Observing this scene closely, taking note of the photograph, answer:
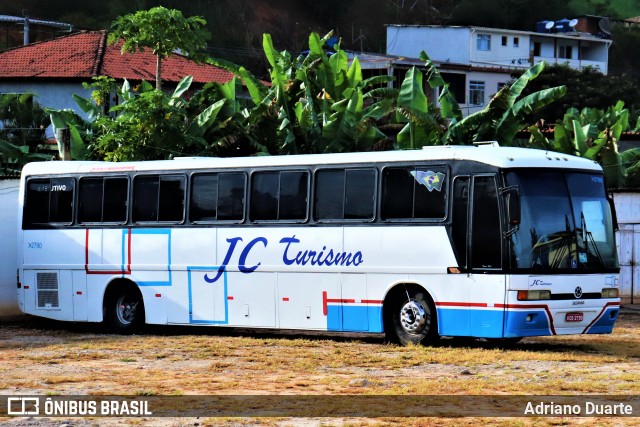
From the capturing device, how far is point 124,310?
22.8m

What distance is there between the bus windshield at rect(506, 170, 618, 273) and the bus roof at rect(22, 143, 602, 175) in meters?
0.18

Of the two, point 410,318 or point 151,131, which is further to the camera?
point 151,131

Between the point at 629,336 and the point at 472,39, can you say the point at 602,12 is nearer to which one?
the point at 472,39

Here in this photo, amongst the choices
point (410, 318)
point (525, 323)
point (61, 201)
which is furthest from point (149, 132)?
point (525, 323)

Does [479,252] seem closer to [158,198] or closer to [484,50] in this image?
[158,198]

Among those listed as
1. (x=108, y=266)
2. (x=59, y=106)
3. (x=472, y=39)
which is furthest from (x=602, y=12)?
(x=108, y=266)

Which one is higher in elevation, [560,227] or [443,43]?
[443,43]

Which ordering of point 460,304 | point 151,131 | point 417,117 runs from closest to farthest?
point 460,304 → point 417,117 → point 151,131

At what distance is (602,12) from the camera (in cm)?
13075

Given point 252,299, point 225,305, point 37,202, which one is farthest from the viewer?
point 37,202

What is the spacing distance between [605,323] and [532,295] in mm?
1385

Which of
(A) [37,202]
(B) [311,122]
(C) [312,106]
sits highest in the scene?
(C) [312,106]

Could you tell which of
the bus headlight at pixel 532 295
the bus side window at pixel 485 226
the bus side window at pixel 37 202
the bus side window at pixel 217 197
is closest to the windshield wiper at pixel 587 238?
the bus headlight at pixel 532 295

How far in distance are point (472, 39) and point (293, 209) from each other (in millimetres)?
71101
